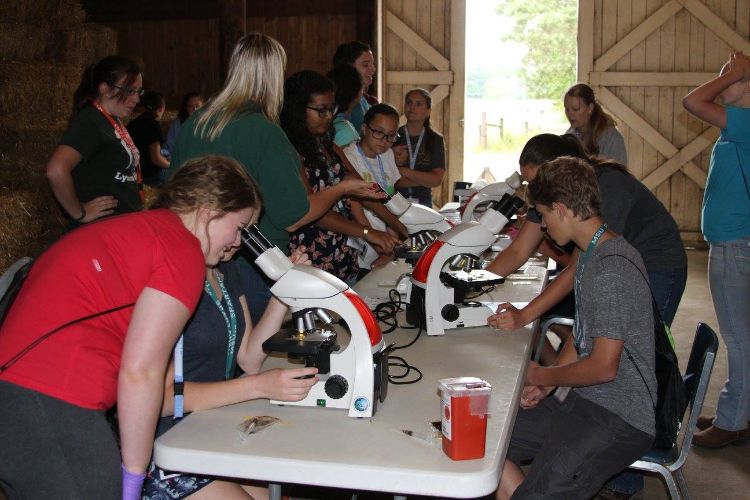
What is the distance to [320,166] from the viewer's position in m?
3.36

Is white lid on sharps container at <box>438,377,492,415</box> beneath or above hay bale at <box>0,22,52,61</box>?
beneath

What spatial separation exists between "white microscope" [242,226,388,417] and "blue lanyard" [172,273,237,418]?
0.59 feet

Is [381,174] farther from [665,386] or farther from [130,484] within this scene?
[130,484]

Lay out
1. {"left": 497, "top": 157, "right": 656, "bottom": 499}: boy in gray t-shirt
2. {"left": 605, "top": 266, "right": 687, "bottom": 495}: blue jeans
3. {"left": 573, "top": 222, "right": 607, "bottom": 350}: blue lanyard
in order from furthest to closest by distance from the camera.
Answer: {"left": 605, "top": 266, "right": 687, "bottom": 495}: blue jeans < {"left": 573, "top": 222, "right": 607, "bottom": 350}: blue lanyard < {"left": 497, "top": 157, "right": 656, "bottom": 499}: boy in gray t-shirt

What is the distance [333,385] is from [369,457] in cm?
27

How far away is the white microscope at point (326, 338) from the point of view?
1.88 meters

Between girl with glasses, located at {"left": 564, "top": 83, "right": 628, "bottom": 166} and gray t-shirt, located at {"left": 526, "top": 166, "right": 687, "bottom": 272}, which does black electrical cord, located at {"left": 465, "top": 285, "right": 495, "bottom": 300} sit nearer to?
gray t-shirt, located at {"left": 526, "top": 166, "right": 687, "bottom": 272}

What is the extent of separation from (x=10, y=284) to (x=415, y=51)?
23.2 feet

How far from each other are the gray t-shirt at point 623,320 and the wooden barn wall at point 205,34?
259 inches

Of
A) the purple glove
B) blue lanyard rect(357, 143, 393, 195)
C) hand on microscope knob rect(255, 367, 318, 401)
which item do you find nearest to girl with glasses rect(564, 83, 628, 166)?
blue lanyard rect(357, 143, 393, 195)

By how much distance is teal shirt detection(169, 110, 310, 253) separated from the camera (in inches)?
107

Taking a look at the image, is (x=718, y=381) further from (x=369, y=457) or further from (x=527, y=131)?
(x=527, y=131)

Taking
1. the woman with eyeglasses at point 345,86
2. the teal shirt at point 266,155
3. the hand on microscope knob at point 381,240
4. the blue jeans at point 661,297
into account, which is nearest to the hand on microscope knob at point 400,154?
the woman with eyeglasses at point 345,86

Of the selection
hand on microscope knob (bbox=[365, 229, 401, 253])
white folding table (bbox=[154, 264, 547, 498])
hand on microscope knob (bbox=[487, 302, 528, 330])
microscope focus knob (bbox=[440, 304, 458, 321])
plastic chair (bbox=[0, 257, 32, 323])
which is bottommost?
white folding table (bbox=[154, 264, 547, 498])
